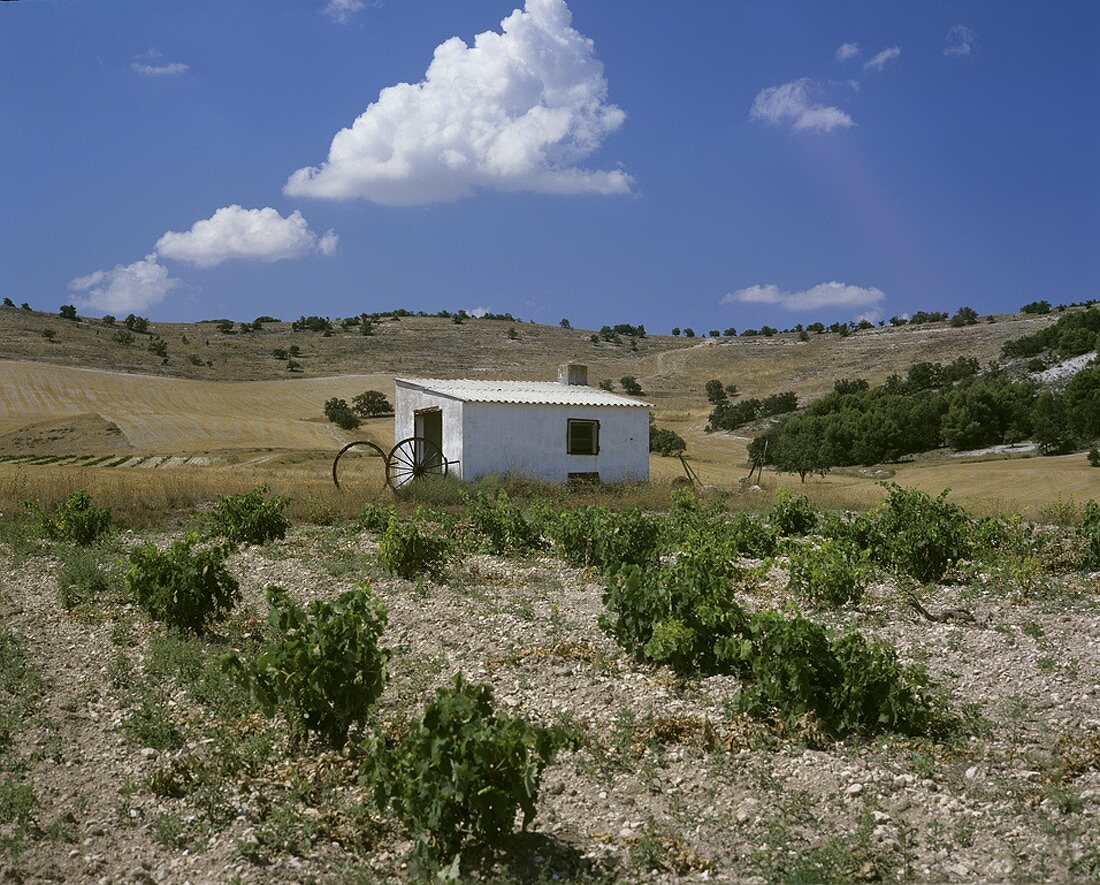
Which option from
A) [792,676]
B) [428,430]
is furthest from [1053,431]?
[792,676]

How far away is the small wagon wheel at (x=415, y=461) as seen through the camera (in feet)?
74.4

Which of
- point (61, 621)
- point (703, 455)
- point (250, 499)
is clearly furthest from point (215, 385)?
point (61, 621)

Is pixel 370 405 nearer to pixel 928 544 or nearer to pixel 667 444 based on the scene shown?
pixel 667 444

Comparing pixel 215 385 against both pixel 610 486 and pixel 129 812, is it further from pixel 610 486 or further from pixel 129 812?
pixel 129 812

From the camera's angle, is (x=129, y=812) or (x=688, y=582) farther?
(x=688, y=582)

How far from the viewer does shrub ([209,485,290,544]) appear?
13625 mm

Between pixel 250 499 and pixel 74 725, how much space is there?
8.06 m

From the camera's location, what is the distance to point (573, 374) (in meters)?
29.3

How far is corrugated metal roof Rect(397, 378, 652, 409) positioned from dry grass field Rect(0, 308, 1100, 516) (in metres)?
3.06

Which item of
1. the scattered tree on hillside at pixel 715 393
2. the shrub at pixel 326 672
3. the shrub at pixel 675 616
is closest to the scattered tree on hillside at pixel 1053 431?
the scattered tree on hillside at pixel 715 393

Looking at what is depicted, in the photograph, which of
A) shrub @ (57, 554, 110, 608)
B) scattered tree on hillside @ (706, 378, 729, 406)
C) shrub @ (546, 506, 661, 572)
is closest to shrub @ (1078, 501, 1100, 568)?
shrub @ (546, 506, 661, 572)

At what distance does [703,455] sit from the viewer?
144 ft

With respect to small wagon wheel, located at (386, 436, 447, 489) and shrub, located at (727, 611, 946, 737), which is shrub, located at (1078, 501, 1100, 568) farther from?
small wagon wheel, located at (386, 436, 447, 489)

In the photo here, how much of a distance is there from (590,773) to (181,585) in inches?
190
